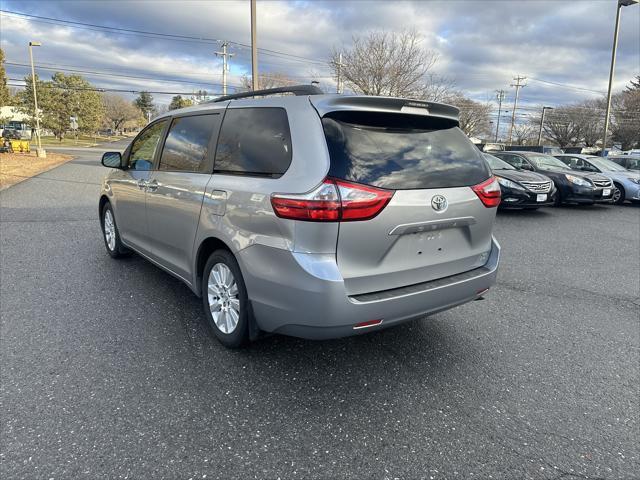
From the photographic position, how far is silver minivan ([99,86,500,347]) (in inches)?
100

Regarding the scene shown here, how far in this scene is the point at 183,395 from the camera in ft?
9.14

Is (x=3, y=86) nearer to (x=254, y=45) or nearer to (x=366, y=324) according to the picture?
(x=254, y=45)

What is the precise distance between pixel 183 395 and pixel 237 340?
539mm

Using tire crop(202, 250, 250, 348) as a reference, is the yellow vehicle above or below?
above

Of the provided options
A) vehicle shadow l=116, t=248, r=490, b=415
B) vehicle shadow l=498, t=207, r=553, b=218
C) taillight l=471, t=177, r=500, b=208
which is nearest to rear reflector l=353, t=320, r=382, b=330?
vehicle shadow l=116, t=248, r=490, b=415

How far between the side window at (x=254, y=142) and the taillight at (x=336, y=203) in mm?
329

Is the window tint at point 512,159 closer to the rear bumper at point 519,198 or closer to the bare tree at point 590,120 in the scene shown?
the rear bumper at point 519,198

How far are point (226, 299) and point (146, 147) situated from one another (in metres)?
2.32

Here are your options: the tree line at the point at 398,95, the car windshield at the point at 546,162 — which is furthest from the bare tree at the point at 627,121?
the car windshield at the point at 546,162

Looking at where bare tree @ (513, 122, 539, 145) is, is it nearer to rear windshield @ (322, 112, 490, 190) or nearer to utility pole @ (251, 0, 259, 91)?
utility pole @ (251, 0, 259, 91)

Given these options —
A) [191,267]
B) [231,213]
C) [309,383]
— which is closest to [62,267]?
[191,267]

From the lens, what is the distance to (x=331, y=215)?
8.16 feet

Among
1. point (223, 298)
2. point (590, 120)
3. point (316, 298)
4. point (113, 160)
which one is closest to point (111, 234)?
point (113, 160)

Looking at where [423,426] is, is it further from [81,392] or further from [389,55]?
[389,55]
